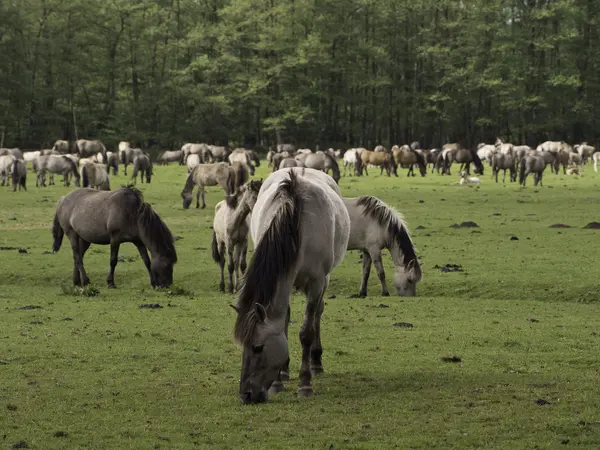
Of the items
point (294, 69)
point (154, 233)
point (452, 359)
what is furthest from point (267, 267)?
point (294, 69)

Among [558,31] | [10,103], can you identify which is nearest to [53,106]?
[10,103]

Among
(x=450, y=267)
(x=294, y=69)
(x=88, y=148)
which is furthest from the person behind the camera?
(x=294, y=69)

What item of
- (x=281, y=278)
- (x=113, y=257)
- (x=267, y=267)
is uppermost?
(x=267, y=267)

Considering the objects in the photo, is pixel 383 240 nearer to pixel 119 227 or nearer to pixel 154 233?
pixel 154 233

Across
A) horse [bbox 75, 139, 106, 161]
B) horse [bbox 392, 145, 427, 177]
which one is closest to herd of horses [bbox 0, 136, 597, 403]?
horse [bbox 392, 145, 427, 177]

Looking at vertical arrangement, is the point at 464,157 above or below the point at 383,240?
above

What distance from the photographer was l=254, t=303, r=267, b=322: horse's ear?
855cm

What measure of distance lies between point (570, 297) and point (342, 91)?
8623 cm

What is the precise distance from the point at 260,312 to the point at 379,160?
5594cm

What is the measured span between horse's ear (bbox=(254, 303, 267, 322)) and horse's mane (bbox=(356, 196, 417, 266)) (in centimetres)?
853

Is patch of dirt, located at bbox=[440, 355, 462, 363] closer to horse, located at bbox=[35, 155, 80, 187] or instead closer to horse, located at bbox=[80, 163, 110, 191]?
horse, located at bbox=[80, 163, 110, 191]

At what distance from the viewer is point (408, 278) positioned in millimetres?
17188

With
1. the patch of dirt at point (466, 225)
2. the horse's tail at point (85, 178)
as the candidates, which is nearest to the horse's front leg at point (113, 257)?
the patch of dirt at point (466, 225)

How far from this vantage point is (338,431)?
7938 millimetres
